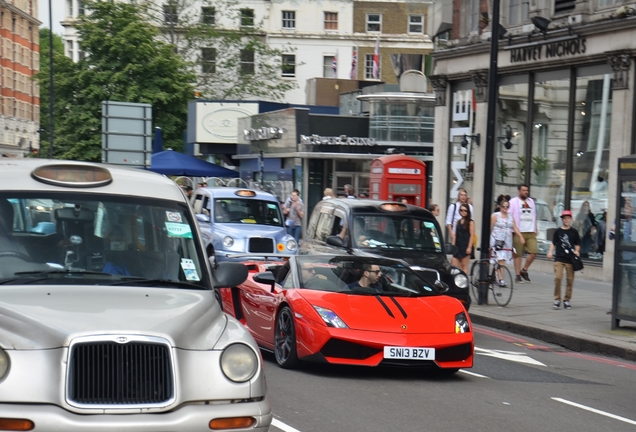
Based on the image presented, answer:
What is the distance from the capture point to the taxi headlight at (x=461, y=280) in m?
13.9

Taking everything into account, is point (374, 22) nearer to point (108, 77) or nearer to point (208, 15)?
point (208, 15)

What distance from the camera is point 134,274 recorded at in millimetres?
5914

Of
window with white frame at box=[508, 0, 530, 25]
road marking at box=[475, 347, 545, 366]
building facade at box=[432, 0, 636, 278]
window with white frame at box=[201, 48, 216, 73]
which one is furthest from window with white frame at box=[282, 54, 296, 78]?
road marking at box=[475, 347, 545, 366]

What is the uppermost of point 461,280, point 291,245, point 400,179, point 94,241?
point 94,241

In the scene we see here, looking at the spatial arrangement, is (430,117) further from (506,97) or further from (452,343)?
(452,343)

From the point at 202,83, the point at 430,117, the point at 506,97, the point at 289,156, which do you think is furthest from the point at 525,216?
the point at 202,83

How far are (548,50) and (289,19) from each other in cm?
4913

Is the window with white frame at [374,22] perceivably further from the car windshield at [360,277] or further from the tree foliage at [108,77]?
the car windshield at [360,277]

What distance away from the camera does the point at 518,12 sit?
A: 1020 inches

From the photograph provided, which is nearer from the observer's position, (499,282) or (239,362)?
(239,362)

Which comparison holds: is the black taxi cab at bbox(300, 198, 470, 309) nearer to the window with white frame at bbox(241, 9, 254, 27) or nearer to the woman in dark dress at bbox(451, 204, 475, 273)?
the woman in dark dress at bbox(451, 204, 475, 273)

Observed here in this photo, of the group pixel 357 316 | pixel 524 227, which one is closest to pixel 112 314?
pixel 357 316

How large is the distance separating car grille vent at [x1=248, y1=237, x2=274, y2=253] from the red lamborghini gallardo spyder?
9.54 metres

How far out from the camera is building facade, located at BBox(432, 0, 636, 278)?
2188 centimetres
